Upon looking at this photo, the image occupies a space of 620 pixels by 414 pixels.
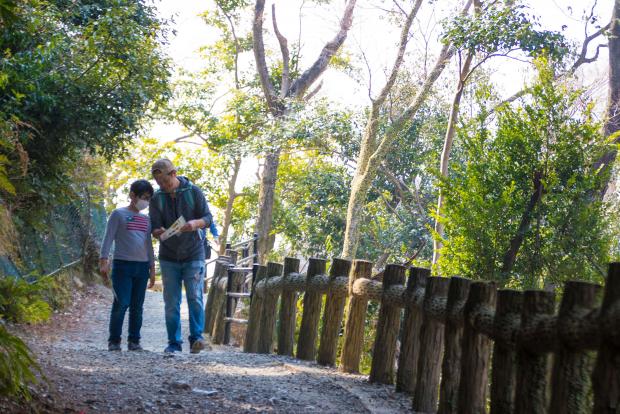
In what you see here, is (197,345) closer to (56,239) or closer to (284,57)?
(56,239)

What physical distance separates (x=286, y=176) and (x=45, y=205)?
22684 millimetres

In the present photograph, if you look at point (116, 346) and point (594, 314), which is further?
point (116, 346)

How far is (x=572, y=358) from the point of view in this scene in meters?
4.27

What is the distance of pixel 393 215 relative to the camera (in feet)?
92.9

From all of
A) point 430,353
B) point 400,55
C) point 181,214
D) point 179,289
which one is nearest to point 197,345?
point 179,289

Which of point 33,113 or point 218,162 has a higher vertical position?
point 218,162

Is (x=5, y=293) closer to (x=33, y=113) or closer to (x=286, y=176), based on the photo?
(x=33, y=113)

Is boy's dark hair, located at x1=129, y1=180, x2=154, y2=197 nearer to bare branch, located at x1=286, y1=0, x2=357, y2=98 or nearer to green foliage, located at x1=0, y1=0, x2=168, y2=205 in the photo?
green foliage, located at x1=0, y1=0, x2=168, y2=205

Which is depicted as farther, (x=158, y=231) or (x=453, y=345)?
(x=158, y=231)

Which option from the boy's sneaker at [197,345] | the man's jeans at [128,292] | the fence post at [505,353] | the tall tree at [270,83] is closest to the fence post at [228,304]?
the man's jeans at [128,292]

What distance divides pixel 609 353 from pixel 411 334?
3.18 meters

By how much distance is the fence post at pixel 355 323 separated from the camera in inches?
319

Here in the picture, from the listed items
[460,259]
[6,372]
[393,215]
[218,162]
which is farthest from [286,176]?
[6,372]

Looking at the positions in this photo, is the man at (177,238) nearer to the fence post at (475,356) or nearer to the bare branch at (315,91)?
the fence post at (475,356)
